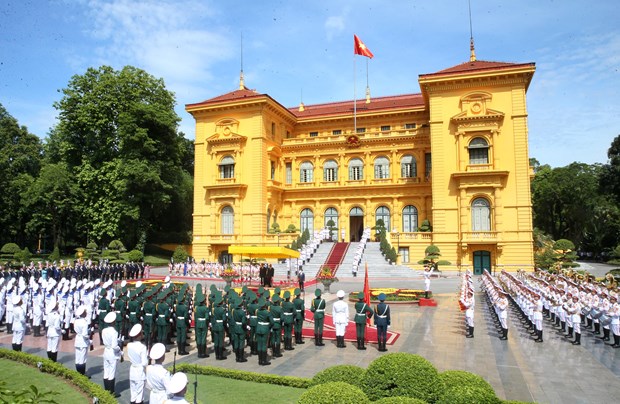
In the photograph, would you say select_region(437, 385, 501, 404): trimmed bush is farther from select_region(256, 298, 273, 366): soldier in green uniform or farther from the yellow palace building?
the yellow palace building

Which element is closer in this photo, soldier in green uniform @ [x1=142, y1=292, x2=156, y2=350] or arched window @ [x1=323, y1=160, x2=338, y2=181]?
soldier in green uniform @ [x1=142, y1=292, x2=156, y2=350]

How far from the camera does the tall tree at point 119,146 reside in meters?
39.8

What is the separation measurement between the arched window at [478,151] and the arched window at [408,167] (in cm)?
609

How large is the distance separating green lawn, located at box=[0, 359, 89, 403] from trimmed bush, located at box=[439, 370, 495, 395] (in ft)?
23.1

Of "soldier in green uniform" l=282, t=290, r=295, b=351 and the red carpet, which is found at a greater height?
"soldier in green uniform" l=282, t=290, r=295, b=351

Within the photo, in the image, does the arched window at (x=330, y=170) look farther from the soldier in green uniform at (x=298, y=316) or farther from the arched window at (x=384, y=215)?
the soldier in green uniform at (x=298, y=316)

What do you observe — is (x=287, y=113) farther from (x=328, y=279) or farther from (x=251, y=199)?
(x=328, y=279)

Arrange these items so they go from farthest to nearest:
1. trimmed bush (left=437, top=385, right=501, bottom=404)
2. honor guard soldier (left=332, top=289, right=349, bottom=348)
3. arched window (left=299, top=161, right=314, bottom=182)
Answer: arched window (left=299, top=161, right=314, bottom=182) → honor guard soldier (left=332, top=289, right=349, bottom=348) → trimmed bush (left=437, top=385, right=501, bottom=404)

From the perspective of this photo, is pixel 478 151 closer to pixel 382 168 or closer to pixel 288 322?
pixel 382 168

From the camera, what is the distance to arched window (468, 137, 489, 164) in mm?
36156

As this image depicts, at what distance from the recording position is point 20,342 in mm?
12984

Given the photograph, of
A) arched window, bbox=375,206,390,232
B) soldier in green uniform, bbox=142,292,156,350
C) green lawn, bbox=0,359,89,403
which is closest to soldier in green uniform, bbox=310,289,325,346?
soldier in green uniform, bbox=142,292,156,350

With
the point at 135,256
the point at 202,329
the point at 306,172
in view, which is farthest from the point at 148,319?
the point at 306,172

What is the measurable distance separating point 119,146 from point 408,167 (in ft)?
84.7
